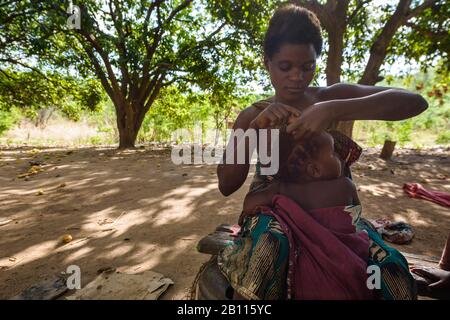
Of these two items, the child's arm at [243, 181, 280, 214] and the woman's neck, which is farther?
the woman's neck

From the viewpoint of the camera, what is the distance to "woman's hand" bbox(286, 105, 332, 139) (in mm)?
1215

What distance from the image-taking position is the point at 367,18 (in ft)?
27.1

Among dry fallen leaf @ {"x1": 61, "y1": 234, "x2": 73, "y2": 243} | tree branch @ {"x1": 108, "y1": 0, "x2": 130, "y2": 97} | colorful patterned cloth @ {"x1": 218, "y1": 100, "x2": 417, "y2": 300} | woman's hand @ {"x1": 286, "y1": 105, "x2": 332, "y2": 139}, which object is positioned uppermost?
tree branch @ {"x1": 108, "y1": 0, "x2": 130, "y2": 97}

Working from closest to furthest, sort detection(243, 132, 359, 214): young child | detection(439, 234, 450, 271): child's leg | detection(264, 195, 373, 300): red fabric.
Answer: detection(264, 195, 373, 300): red fabric, detection(243, 132, 359, 214): young child, detection(439, 234, 450, 271): child's leg

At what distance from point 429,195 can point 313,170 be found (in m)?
4.01

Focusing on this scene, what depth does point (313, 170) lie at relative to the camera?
1.38m

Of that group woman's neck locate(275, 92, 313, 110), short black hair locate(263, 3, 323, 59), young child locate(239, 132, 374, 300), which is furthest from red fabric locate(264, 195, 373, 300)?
short black hair locate(263, 3, 323, 59)

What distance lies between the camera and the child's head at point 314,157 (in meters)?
1.36

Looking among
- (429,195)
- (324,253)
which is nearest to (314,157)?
(324,253)

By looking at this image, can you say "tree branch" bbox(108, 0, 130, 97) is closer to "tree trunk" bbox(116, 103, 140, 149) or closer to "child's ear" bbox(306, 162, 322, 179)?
"tree trunk" bbox(116, 103, 140, 149)

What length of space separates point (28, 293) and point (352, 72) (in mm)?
11262

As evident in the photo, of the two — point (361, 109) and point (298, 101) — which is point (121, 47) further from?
point (361, 109)

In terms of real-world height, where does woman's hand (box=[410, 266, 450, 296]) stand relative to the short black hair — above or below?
below

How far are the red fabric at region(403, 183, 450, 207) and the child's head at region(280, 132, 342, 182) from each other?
3.81 meters
